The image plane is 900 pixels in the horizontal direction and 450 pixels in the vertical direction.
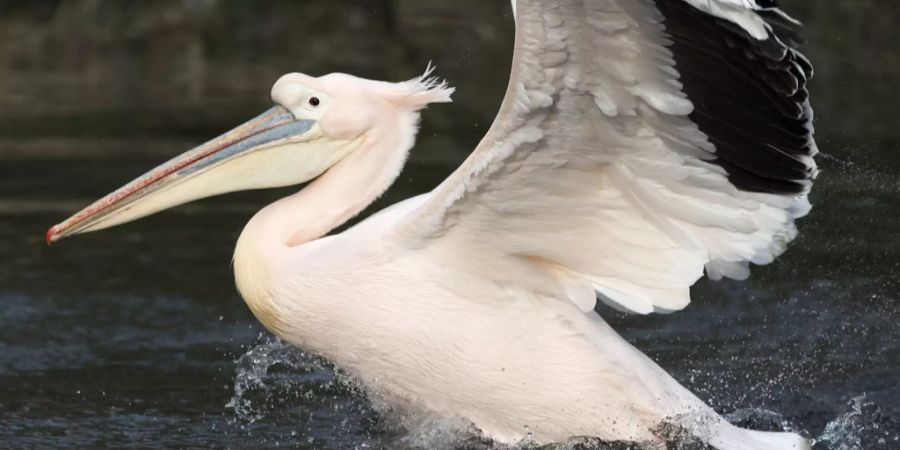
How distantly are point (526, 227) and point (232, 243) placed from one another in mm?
3340

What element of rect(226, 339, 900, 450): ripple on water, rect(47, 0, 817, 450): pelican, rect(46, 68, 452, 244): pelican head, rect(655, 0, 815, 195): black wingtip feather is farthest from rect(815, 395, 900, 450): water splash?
rect(46, 68, 452, 244): pelican head

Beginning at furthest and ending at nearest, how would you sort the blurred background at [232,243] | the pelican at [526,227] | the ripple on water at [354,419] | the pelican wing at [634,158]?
the blurred background at [232,243] → the ripple on water at [354,419] → the pelican at [526,227] → the pelican wing at [634,158]

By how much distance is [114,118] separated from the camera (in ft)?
32.0

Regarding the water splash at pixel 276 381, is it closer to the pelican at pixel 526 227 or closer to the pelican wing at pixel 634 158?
the pelican at pixel 526 227

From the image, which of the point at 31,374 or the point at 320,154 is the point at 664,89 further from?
the point at 31,374

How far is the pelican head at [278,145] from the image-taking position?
4.71m

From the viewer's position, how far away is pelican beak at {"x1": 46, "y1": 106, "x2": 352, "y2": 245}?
471 cm

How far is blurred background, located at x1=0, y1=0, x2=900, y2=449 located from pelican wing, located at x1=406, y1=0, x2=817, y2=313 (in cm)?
57

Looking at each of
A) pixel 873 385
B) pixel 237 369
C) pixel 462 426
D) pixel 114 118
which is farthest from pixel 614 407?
pixel 114 118

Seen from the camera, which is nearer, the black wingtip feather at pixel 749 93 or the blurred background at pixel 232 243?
the black wingtip feather at pixel 749 93

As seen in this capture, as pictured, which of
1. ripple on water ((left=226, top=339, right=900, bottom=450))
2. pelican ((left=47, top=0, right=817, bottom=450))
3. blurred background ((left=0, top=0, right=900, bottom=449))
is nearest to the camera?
pelican ((left=47, top=0, right=817, bottom=450))

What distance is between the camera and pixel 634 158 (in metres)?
4.15

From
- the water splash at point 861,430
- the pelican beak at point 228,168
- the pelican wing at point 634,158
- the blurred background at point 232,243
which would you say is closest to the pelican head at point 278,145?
the pelican beak at point 228,168

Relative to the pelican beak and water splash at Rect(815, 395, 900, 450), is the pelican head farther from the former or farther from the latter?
water splash at Rect(815, 395, 900, 450)
